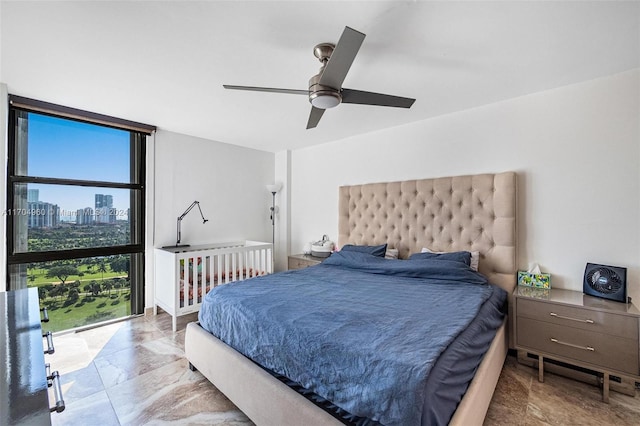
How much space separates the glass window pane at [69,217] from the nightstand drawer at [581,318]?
4.11m

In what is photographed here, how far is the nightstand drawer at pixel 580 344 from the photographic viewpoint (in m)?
1.80

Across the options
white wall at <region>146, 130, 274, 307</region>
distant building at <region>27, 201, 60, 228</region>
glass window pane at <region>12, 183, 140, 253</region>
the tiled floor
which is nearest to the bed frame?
the tiled floor

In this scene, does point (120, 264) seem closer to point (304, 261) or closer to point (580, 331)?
point (304, 261)

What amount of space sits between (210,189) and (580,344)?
422cm

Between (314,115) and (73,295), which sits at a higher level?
(314,115)

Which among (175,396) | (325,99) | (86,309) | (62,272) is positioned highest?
(325,99)

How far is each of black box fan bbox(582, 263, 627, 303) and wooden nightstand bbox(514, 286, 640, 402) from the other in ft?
0.19

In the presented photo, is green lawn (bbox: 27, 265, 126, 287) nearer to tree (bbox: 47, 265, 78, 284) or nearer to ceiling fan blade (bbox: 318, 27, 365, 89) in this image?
tree (bbox: 47, 265, 78, 284)

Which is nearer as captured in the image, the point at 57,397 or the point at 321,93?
the point at 57,397

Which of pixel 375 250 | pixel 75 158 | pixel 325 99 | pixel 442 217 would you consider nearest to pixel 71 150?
pixel 75 158

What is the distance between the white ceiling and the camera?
1.53m

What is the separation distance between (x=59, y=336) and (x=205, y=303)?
2.01m

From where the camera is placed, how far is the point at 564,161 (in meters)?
2.40

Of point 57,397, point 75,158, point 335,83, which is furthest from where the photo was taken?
point 75,158
